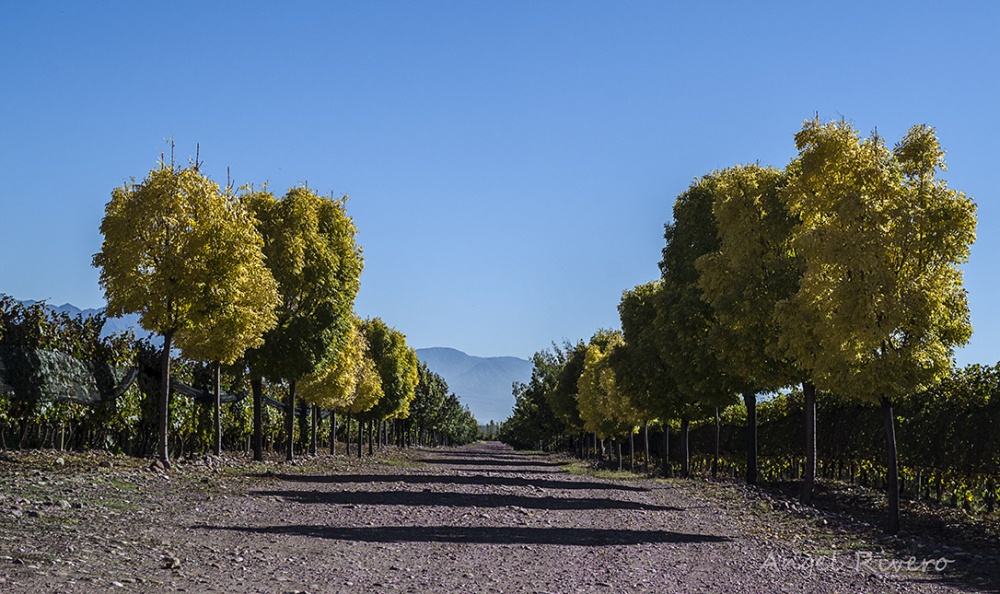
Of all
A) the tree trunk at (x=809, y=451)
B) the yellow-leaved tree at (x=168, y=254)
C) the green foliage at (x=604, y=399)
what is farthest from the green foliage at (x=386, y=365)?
the tree trunk at (x=809, y=451)

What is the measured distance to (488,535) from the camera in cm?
1377

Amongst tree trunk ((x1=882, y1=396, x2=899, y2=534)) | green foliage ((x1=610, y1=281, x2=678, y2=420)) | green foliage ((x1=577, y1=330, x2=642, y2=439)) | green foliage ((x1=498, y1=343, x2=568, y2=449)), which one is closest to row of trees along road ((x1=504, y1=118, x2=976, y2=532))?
tree trunk ((x1=882, y1=396, x2=899, y2=534))

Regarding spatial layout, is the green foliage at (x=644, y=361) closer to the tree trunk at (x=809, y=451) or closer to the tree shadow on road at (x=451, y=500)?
the tree trunk at (x=809, y=451)

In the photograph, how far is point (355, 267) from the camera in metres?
33.9

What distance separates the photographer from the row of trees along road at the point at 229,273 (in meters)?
22.6

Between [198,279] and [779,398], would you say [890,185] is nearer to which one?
[198,279]

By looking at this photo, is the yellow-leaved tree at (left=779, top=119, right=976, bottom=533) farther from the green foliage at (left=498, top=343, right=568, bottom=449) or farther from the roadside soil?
the green foliage at (left=498, top=343, right=568, bottom=449)

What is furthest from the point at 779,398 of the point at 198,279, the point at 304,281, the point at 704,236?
the point at 198,279

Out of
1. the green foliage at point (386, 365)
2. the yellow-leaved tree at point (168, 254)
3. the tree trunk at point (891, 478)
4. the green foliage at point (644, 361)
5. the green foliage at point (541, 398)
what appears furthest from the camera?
the green foliage at point (541, 398)

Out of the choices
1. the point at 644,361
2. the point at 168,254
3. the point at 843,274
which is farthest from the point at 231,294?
the point at 644,361

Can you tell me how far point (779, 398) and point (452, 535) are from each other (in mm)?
31533

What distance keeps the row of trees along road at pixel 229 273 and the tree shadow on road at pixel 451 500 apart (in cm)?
514

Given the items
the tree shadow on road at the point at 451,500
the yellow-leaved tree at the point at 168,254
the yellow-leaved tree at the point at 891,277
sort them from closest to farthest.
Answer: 1. the yellow-leaved tree at the point at 891,277
2. the tree shadow on road at the point at 451,500
3. the yellow-leaved tree at the point at 168,254

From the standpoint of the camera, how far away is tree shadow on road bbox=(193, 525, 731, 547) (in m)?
12.9
